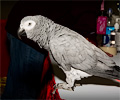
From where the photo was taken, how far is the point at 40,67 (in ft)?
2.34

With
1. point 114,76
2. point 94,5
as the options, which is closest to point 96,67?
point 114,76

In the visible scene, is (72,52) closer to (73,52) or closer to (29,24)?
(73,52)

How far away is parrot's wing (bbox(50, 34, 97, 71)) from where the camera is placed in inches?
17.5

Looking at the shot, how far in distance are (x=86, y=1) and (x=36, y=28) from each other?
3.27 feet

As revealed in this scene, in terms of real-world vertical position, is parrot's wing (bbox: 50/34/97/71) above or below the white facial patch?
below

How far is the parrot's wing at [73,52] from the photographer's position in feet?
1.46

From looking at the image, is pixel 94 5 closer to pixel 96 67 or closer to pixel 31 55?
pixel 31 55

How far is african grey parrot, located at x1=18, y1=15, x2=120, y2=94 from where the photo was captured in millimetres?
444

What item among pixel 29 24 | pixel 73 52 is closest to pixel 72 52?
pixel 73 52

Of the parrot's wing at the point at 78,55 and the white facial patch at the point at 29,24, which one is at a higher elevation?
the white facial patch at the point at 29,24

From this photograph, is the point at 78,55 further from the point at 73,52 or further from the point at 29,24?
the point at 29,24

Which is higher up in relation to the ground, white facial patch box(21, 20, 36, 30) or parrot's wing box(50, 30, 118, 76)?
white facial patch box(21, 20, 36, 30)

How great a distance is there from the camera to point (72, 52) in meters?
0.44

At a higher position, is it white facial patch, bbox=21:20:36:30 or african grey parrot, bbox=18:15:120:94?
white facial patch, bbox=21:20:36:30
